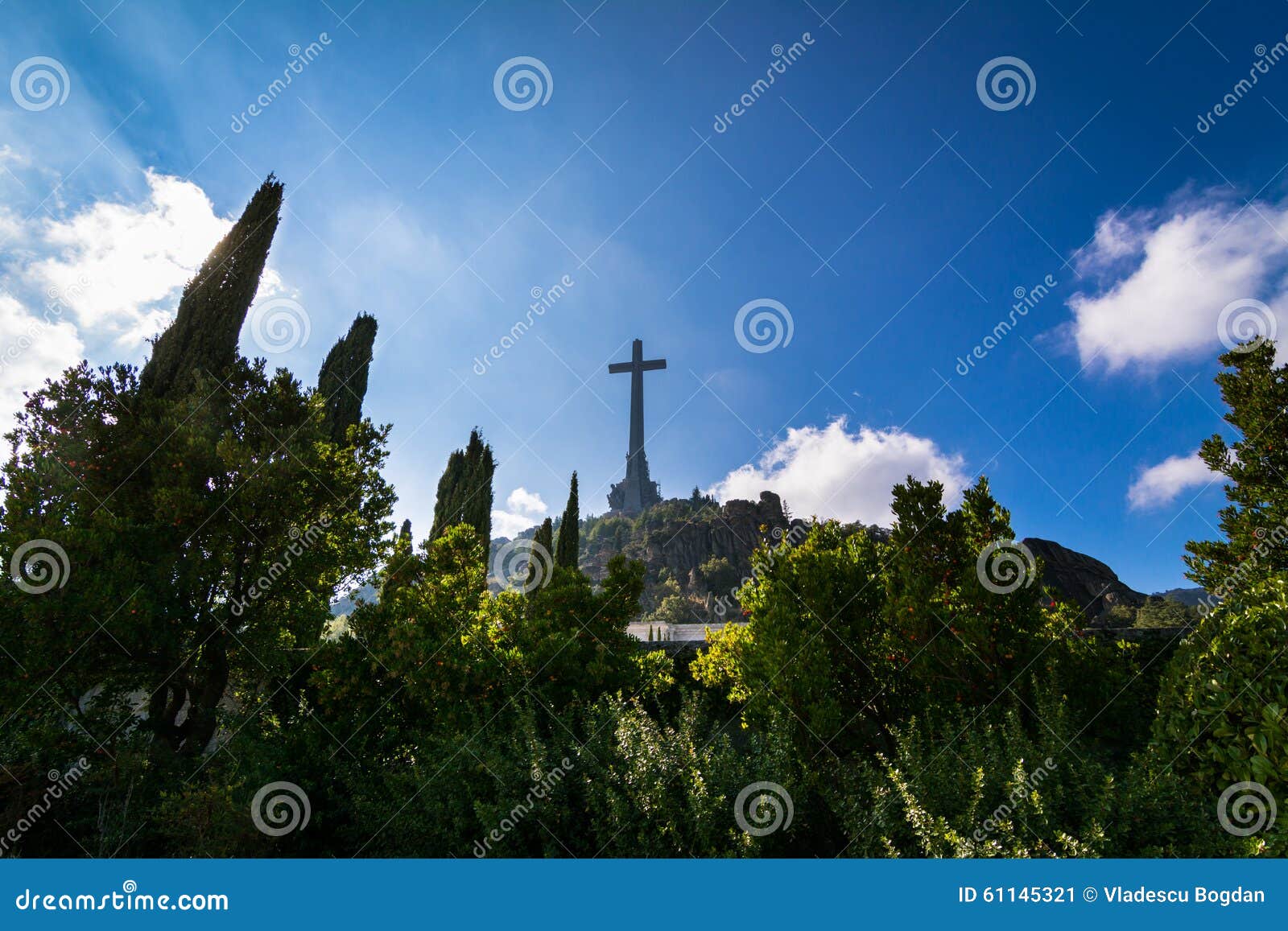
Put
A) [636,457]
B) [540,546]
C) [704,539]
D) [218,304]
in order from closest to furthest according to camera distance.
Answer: [218,304]
[540,546]
[704,539]
[636,457]

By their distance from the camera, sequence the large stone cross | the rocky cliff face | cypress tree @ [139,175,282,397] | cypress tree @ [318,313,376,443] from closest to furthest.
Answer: cypress tree @ [139,175,282,397], cypress tree @ [318,313,376,443], the rocky cliff face, the large stone cross

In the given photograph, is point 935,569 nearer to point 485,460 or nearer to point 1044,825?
point 1044,825

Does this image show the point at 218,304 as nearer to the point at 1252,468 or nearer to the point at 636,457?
the point at 1252,468

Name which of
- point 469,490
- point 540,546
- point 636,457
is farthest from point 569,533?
point 636,457

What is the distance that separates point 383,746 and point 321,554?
329 centimetres

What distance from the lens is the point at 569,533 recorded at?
930 inches

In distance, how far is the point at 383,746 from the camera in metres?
6.80

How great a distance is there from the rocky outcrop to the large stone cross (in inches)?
1988

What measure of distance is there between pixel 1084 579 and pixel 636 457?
7427 cm

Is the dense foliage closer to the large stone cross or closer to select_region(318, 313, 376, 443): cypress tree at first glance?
select_region(318, 313, 376, 443): cypress tree

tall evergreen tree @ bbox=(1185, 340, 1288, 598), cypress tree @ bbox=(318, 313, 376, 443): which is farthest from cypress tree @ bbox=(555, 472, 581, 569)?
tall evergreen tree @ bbox=(1185, 340, 1288, 598)

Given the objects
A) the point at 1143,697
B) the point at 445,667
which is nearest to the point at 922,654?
the point at 1143,697

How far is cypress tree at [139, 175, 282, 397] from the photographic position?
10734 mm

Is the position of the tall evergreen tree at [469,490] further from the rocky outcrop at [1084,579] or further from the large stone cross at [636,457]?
the large stone cross at [636,457]
